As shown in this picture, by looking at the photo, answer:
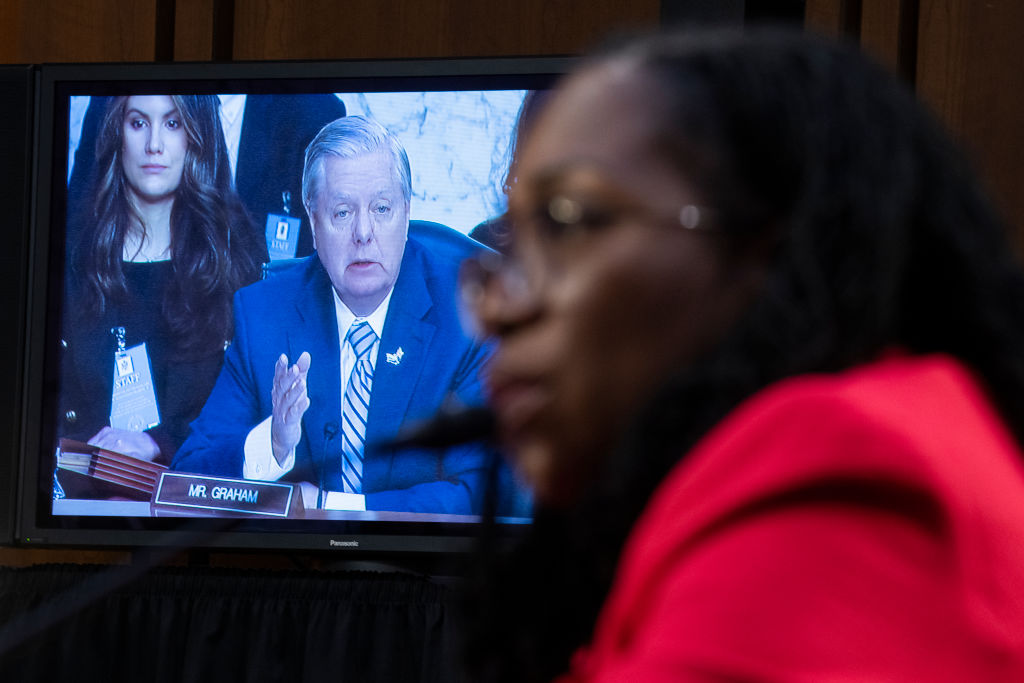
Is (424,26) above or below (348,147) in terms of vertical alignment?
above

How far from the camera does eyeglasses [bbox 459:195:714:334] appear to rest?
475 millimetres

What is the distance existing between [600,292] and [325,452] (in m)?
1.88

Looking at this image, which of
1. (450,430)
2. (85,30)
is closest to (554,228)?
(450,430)

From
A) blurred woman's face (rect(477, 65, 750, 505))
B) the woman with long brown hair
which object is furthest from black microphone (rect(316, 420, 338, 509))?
blurred woman's face (rect(477, 65, 750, 505))

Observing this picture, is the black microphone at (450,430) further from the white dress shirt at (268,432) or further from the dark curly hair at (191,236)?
the dark curly hair at (191,236)

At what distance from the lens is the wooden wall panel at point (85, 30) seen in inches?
112

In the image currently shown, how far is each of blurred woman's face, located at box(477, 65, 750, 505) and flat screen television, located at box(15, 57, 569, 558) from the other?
1.75 meters

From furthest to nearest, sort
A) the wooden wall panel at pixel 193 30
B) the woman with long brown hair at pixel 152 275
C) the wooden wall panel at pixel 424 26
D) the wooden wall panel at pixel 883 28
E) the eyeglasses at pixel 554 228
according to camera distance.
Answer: the wooden wall panel at pixel 193 30 < the wooden wall panel at pixel 424 26 < the wooden wall panel at pixel 883 28 < the woman with long brown hair at pixel 152 275 < the eyeglasses at pixel 554 228

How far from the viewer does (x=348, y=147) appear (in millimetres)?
2373

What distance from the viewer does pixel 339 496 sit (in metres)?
2.29

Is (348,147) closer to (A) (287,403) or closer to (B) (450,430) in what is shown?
(A) (287,403)

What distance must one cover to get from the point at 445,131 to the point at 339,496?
0.71 metres

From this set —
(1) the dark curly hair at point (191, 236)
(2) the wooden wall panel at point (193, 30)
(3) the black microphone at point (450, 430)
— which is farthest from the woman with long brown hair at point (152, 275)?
(3) the black microphone at point (450, 430)

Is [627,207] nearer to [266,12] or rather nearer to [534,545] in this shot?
[534,545]
